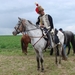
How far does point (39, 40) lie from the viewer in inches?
331

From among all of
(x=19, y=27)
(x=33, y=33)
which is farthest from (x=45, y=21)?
(x=19, y=27)

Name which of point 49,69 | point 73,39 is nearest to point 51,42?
point 49,69

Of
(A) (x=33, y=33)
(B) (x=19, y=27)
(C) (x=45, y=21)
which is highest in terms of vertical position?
(C) (x=45, y=21)

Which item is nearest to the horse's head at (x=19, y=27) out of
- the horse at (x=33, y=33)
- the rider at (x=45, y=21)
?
the horse at (x=33, y=33)

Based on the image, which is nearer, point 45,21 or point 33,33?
point 33,33

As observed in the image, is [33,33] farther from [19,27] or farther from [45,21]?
[45,21]

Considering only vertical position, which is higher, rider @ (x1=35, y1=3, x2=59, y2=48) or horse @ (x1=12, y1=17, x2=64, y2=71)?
rider @ (x1=35, y1=3, x2=59, y2=48)

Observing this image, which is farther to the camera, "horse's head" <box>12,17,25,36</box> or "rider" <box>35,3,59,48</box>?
"rider" <box>35,3,59,48</box>

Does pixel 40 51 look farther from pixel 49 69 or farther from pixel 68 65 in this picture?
pixel 68 65

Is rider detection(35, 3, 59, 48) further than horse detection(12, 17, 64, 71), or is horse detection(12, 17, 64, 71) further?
rider detection(35, 3, 59, 48)

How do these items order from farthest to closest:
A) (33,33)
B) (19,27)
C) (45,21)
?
1. (45,21)
2. (33,33)
3. (19,27)

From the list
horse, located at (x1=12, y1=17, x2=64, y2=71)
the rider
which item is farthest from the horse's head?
the rider

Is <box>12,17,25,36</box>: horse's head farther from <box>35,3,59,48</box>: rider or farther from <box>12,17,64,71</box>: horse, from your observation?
<box>35,3,59,48</box>: rider

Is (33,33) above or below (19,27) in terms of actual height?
below
